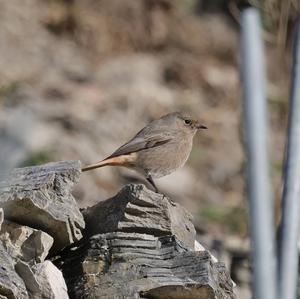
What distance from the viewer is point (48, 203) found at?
5.43 metres

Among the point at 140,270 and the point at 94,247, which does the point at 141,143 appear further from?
the point at 140,270

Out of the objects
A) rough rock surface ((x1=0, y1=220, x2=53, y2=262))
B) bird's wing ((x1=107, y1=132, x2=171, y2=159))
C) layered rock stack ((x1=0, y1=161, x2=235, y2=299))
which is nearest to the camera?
layered rock stack ((x1=0, y1=161, x2=235, y2=299))

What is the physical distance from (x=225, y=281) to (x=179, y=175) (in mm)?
8147

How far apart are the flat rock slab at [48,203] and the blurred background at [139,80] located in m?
6.60

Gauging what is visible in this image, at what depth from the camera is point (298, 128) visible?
338 cm

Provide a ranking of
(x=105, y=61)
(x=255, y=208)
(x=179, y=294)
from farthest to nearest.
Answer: (x=105, y=61) < (x=179, y=294) < (x=255, y=208)

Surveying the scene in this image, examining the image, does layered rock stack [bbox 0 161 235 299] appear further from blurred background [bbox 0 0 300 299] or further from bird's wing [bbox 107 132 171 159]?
blurred background [bbox 0 0 300 299]

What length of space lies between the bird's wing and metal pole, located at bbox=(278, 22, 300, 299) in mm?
4881

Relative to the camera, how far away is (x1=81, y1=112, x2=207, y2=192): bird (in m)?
8.42

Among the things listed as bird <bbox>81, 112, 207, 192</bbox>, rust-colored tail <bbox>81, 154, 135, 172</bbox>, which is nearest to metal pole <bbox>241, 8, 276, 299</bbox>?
rust-colored tail <bbox>81, 154, 135, 172</bbox>

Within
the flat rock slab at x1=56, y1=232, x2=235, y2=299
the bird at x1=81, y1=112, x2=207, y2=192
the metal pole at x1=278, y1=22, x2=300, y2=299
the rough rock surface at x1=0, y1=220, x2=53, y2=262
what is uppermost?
the metal pole at x1=278, y1=22, x2=300, y2=299

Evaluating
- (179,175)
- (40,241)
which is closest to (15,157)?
(40,241)

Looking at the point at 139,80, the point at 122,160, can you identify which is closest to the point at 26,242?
the point at 122,160

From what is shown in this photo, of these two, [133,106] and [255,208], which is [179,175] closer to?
[133,106]
